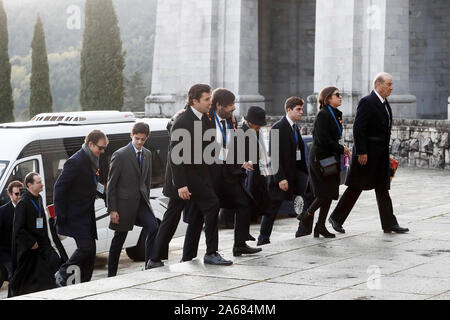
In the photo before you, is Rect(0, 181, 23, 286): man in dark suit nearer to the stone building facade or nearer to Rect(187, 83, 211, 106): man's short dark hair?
Rect(187, 83, 211, 106): man's short dark hair

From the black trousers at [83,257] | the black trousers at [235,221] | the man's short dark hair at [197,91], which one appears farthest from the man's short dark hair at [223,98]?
the black trousers at [83,257]

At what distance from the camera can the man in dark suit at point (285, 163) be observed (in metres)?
11.2

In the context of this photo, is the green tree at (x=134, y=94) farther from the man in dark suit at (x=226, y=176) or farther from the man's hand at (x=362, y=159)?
the man in dark suit at (x=226, y=176)

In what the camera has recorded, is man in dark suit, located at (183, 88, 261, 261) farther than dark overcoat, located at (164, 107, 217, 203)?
Yes

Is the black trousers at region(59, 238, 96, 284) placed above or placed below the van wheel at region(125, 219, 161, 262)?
above

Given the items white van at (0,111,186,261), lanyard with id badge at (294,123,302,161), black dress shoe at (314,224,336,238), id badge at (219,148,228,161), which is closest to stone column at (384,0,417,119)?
white van at (0,111,186,261)

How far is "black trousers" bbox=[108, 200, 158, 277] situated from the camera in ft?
34.5

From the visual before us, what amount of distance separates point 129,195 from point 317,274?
276cm

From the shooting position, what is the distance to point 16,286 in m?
9.71

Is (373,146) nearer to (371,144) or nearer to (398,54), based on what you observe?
(371,144)

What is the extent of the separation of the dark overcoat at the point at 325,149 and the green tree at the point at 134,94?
6082cm

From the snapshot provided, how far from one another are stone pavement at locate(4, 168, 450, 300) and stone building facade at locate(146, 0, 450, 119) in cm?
1579

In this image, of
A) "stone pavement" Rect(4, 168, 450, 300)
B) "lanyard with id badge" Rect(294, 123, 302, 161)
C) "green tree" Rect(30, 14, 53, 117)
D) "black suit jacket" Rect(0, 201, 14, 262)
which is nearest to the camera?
"stone pavement" Rect(4, 168, 450, 300)
